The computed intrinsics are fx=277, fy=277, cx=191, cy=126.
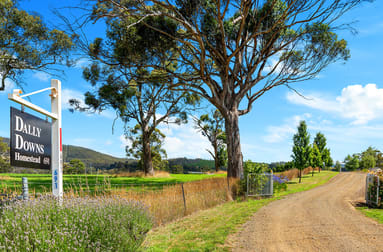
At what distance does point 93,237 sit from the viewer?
401 cm

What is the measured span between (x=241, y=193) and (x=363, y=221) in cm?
608

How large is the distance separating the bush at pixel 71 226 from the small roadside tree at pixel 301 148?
2069 centimetres

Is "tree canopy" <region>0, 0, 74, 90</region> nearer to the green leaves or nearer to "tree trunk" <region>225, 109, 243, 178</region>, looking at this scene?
"tree trunk" <region>225, 109, 243, 178</region>

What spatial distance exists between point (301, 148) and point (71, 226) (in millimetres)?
22375

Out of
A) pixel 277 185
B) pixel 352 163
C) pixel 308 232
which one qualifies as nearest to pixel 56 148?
pixel 308 232

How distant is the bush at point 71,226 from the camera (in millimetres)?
3383

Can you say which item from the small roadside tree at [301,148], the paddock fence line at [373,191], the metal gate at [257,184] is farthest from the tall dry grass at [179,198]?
the small roadside tree at [301,148]

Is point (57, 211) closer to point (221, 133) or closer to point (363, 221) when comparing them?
point (363, 221)

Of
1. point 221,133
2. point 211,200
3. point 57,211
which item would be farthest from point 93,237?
point 221,133

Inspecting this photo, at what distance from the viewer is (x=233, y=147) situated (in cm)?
1433

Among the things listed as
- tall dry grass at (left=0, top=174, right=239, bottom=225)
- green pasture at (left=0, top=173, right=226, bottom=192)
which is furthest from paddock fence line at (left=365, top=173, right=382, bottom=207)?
green pasture at (left=0, top=173, right=226, bottom=192)

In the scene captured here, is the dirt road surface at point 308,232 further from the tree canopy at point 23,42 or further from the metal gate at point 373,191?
the tree canopy at point 23,42

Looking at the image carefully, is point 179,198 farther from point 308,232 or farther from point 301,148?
point 301,148

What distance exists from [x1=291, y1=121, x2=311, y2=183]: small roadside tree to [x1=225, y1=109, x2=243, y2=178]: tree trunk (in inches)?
431
